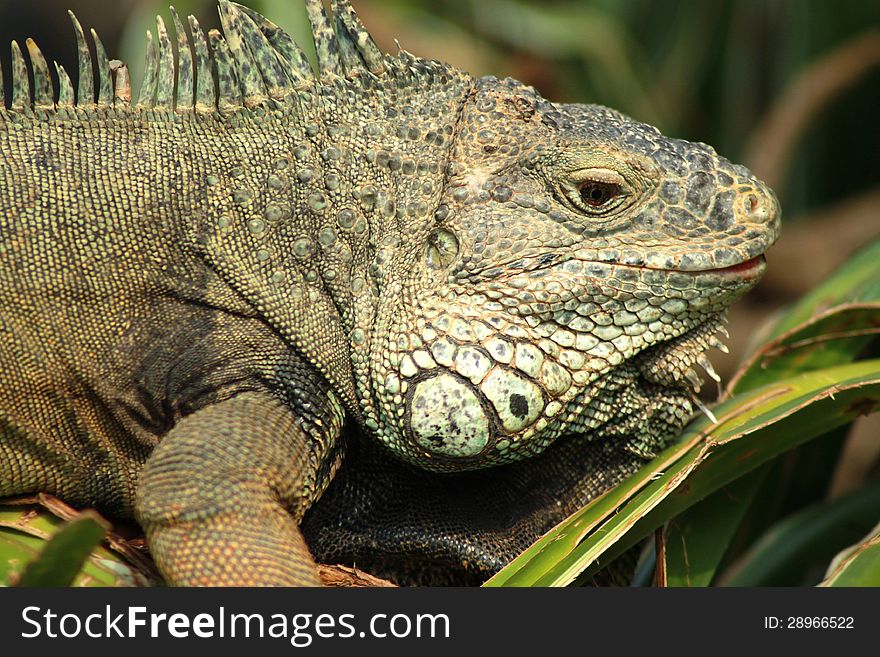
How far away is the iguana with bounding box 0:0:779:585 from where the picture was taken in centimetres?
266

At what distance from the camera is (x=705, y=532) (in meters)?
3.08

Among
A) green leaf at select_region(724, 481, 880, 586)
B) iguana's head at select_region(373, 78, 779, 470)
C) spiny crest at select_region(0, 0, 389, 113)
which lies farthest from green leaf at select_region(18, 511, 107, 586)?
green leaf at select_region(724, 481, 880, 586)

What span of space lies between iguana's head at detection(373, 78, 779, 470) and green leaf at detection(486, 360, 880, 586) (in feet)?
0.62

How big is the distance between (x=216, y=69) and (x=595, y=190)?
1.25 metres

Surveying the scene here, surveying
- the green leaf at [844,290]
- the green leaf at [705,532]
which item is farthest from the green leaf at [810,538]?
the green leaf at [844,290]

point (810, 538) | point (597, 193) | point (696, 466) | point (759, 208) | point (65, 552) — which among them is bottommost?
point (65, 552)

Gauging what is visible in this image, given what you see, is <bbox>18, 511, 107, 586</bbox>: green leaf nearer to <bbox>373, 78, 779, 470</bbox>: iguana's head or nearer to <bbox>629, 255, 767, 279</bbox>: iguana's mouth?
<bbox>373, 78, 779, 470</bbox>: iguana's head

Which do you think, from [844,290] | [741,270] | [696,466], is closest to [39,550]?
[696,466]

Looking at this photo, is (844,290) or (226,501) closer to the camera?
(226,501)

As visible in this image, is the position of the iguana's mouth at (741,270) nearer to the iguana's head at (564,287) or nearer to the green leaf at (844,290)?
the iguana's head at (564,287)

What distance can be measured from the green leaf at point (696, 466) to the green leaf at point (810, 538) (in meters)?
0.78

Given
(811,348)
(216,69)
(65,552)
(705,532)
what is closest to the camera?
(65,552)

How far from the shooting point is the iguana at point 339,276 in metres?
2.66

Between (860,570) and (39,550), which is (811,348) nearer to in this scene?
(860,570)
